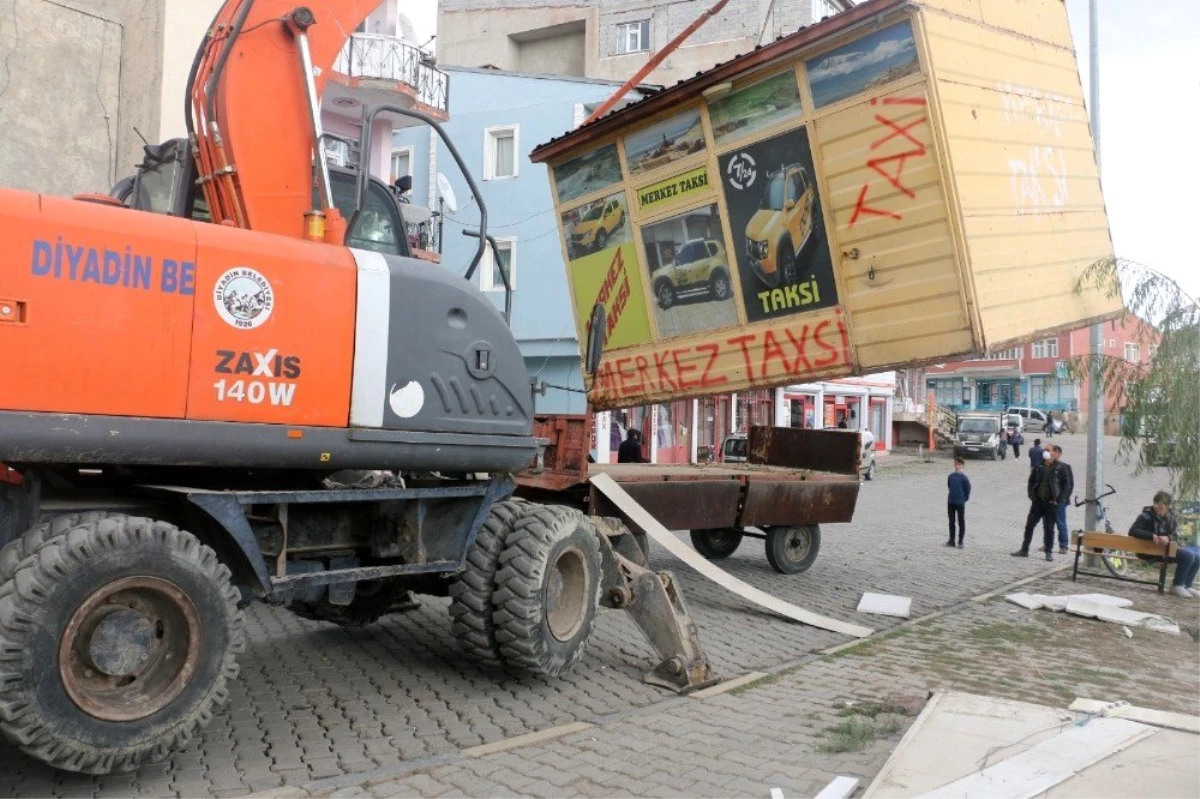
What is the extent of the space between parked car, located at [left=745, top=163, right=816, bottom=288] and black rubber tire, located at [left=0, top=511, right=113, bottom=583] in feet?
17.1

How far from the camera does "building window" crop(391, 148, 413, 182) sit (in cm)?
2588

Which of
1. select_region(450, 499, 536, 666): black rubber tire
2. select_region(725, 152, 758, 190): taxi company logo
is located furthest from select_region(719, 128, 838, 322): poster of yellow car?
select_region(450, 499, 536, 666): black rubber tire

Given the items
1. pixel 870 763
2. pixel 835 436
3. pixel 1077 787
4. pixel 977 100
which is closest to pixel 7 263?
pixel 870 763

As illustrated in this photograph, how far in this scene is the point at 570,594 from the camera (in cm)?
632

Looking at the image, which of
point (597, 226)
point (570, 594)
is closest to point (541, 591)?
point (570, 594)

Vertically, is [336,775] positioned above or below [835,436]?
below

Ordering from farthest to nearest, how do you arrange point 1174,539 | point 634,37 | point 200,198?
point 634,37 < point 1174,539 < point 200,198

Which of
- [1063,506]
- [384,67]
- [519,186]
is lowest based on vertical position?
[1063,506]

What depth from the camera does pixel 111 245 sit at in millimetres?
4129

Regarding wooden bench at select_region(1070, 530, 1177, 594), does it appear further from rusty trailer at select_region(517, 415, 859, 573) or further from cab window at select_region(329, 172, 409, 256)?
cab window at select_region(329, 172, 409, 256)

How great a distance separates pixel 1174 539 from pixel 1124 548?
20.8 inches

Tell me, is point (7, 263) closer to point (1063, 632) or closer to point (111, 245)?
point (111, 245)

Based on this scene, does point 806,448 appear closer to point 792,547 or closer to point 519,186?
point 792,547

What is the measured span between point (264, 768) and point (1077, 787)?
3651 millimetres
